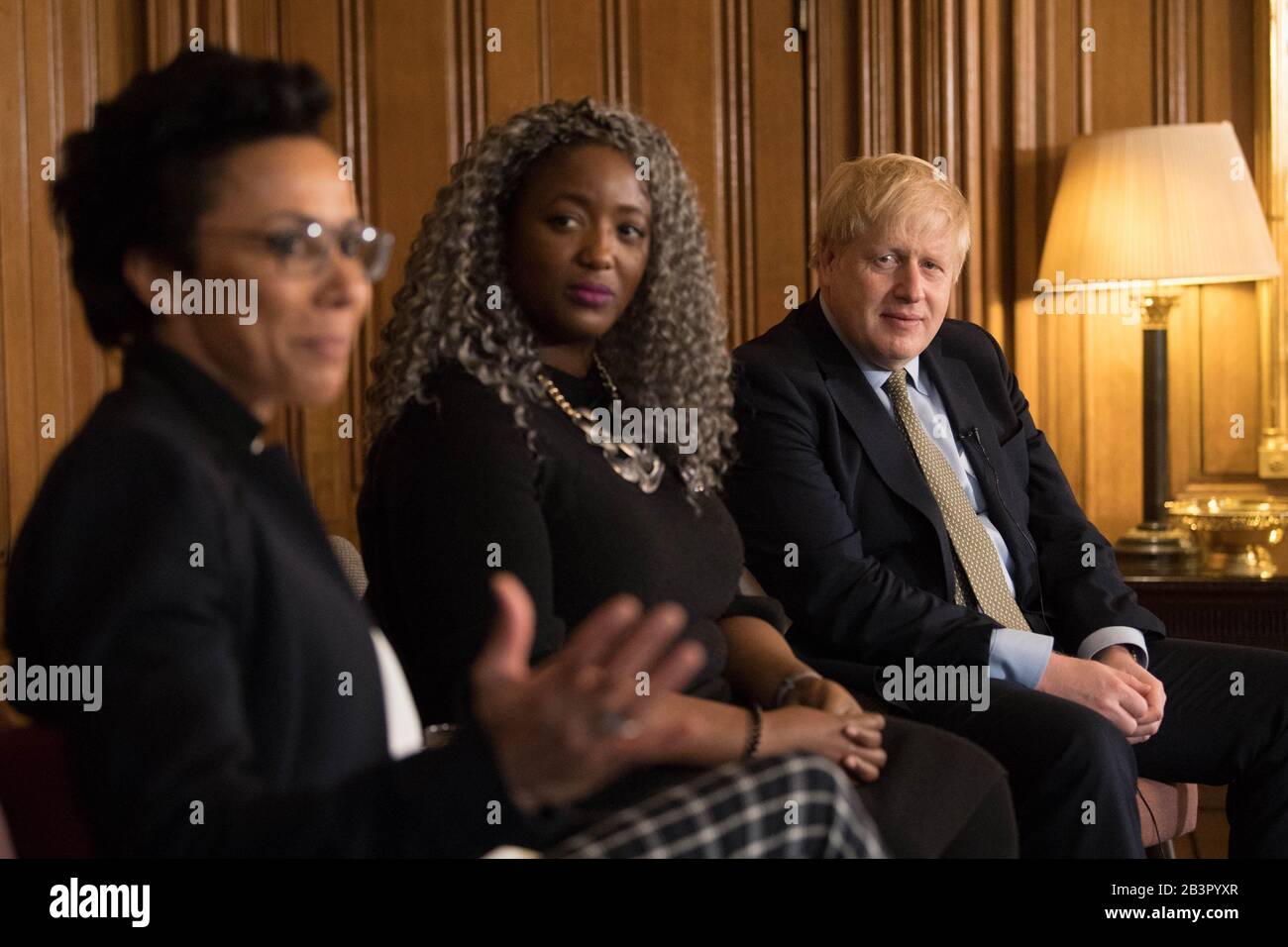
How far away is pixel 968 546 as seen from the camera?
2.64 meters

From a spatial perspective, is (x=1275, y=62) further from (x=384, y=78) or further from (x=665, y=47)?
(x=384, y=78)

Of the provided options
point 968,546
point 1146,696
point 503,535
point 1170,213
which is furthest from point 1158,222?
point 503,535

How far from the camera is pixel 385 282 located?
389 centimetres

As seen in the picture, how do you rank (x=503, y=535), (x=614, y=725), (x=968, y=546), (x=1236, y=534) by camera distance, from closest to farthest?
(x=614, y=725)
(x=503, y=535)
(x=968, y=546)
(x=1236, y=534)

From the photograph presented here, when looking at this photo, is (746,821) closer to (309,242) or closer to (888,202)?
(309,242)

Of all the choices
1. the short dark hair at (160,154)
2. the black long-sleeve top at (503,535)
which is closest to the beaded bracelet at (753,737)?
the black long-sleeve top at (503,535)

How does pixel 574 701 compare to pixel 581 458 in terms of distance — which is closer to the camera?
pixel 574 701

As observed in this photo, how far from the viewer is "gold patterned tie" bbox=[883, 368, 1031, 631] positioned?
263cm

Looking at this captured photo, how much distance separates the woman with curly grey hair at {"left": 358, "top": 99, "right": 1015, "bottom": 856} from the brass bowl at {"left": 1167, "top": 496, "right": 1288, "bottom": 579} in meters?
1.80

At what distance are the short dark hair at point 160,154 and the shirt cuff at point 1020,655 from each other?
5.44 feet

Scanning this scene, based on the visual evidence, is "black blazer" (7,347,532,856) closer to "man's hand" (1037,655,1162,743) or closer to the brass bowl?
"man's hand" (1037,655,1162,743)

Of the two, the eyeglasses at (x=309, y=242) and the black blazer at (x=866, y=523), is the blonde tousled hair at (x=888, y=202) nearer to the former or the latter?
the black blazer at (x=866, y=523)

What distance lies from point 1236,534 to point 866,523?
1.36 metres

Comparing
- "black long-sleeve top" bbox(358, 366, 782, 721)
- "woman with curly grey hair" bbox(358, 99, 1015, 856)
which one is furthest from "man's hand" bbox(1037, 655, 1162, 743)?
"black long-sleeve top" bbox(358, 366, 782, 721)
